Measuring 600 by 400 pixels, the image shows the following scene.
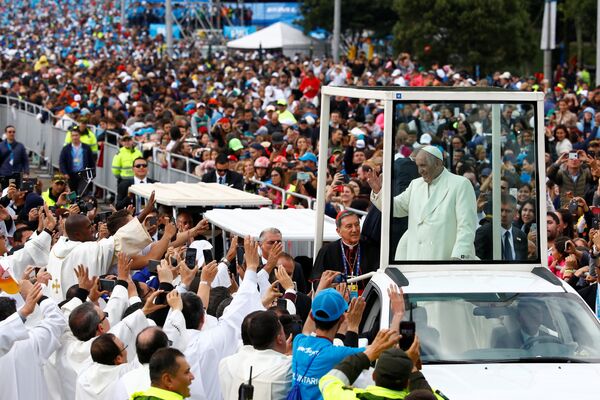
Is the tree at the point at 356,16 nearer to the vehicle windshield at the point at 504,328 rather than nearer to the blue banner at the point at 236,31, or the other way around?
the blue banner at the point at 236,31

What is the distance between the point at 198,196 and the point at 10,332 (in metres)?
6.65

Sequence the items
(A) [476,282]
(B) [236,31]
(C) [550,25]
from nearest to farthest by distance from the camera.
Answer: (A) [476,282] → (C) [550,25] → (B) [236,31]

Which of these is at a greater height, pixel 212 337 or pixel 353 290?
pixel 353 290

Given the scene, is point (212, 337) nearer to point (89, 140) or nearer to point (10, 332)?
point (10, 332)

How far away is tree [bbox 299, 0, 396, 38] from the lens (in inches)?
2410

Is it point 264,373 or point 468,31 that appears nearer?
point 264,373

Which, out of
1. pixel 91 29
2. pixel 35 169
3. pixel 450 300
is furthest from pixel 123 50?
pixel 450 300

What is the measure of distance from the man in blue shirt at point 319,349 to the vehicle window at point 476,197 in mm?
2148

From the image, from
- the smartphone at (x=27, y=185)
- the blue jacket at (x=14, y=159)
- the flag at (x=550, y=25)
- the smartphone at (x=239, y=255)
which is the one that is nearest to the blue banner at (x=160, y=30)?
the flag at (x=550, y=25)

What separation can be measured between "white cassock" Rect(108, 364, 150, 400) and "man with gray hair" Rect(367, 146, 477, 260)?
261 centimetres

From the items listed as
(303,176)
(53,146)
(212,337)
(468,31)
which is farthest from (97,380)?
(468,31)

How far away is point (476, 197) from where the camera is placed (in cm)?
1023

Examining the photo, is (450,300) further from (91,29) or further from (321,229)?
(91,29)

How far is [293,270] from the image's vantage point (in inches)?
464
